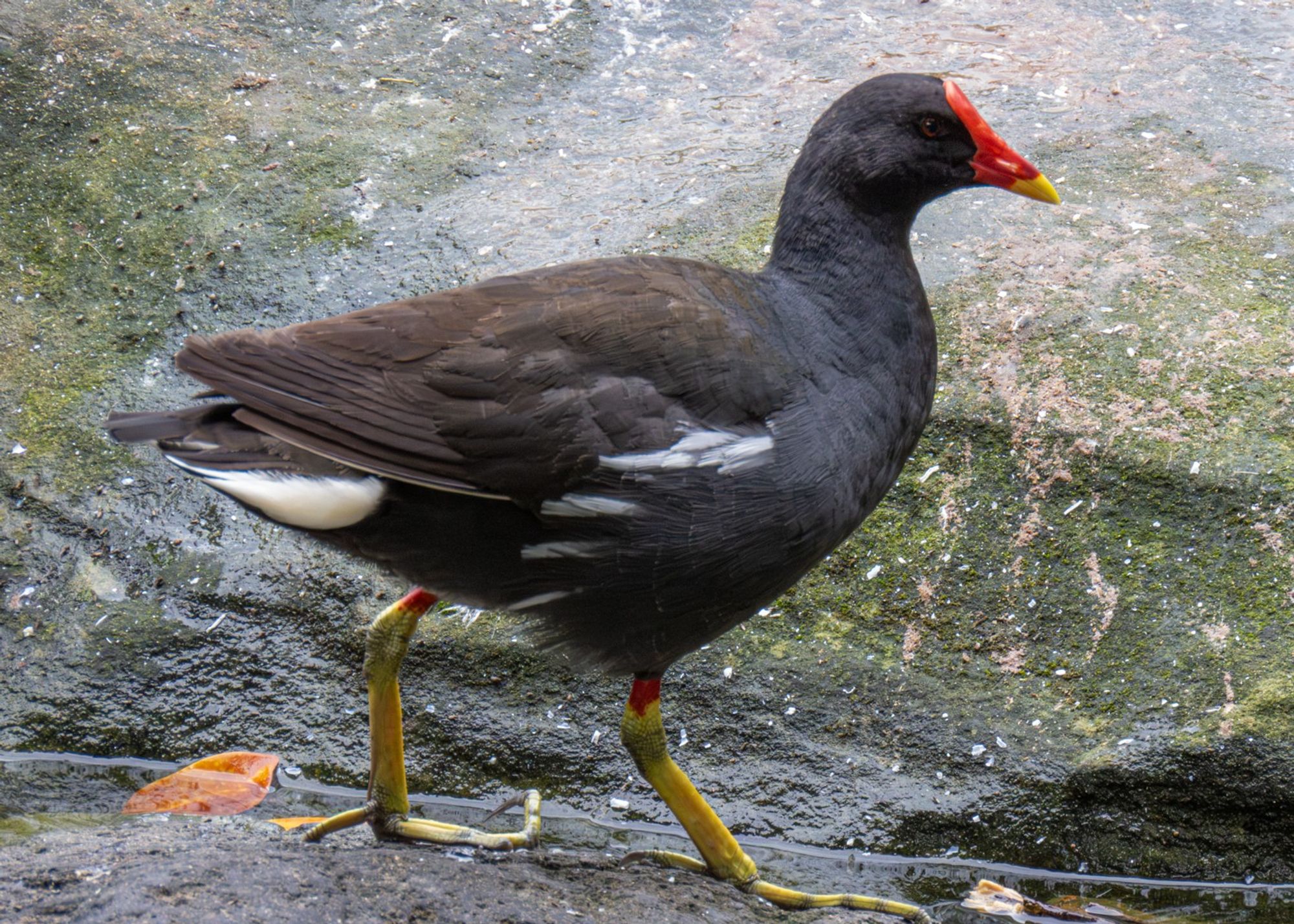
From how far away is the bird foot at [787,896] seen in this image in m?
3.23

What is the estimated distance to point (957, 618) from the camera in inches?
151

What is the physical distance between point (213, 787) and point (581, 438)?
1646 millimetres

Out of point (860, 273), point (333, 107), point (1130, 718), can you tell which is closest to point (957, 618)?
point (1130, 718)

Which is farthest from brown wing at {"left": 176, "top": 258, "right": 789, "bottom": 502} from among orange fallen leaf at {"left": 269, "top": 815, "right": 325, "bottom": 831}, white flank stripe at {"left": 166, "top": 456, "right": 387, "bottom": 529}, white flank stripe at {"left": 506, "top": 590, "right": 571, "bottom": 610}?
orange fallen leaf at {"left": 269, "top": 815, "right": 325, "bottom": 831}

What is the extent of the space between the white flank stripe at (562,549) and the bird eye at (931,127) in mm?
1341

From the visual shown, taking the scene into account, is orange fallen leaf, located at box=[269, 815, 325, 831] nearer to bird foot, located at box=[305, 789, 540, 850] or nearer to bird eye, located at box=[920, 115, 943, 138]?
bird foot, located at box=[305, 789, 540, 850]

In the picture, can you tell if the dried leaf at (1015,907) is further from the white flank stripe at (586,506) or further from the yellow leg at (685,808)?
the white flank stripe at (586,506)

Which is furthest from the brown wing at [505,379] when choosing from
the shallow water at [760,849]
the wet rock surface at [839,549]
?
the shallow water at [760,849]

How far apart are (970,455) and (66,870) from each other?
2.70 meters

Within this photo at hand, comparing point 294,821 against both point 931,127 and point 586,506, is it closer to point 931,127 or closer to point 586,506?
point 586,506

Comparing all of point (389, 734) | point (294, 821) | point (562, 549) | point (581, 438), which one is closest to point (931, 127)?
point (581, 438)

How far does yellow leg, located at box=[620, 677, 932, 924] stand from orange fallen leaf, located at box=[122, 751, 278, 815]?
1.11 meters

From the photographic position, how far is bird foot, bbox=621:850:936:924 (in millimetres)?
3227

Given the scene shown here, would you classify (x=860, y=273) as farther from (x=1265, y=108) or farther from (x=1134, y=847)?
(x=1265, y=108)
